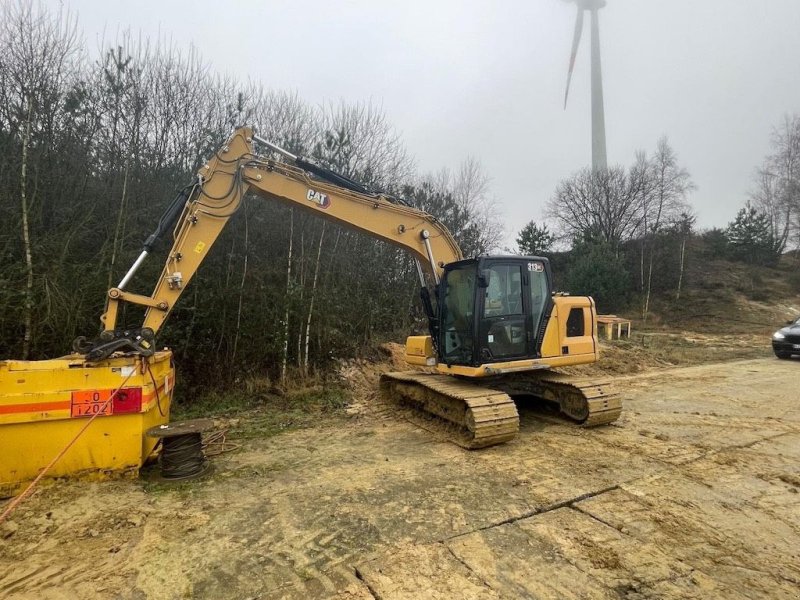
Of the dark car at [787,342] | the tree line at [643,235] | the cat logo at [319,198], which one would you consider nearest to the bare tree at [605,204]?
the tree line at [643,235]

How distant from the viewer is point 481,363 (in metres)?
6.02

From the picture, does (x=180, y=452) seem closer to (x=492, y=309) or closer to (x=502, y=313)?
(x=492, y=309)

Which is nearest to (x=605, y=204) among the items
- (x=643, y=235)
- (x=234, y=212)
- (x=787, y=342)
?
(x=643, y=235)

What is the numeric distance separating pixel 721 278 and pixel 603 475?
1125 inches

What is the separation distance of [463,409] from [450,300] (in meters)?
1.58

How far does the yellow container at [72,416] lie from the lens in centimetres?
409

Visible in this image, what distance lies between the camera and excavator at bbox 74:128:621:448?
5.57 meters

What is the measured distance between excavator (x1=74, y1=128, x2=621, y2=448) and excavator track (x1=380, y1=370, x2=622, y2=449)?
0.6 inches

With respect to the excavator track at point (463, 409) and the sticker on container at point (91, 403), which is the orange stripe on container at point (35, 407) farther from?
the excavator track at point (463, 409)

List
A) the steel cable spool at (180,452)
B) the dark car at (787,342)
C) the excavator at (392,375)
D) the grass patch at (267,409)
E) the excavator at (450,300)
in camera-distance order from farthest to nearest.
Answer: the dark car at (787,342) < the grass patch at (267,409) < the excavator at (450,300) < the steel cable spool at (180,452) < the excavator at (392,375)

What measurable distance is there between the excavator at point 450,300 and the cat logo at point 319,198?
13 mm

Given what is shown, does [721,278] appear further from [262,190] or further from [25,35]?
[25,35]

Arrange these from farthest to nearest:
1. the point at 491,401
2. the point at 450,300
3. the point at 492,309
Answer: the point at 450,300
the point at 492,309
the point at 491,401

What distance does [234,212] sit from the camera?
5824 millimetres
